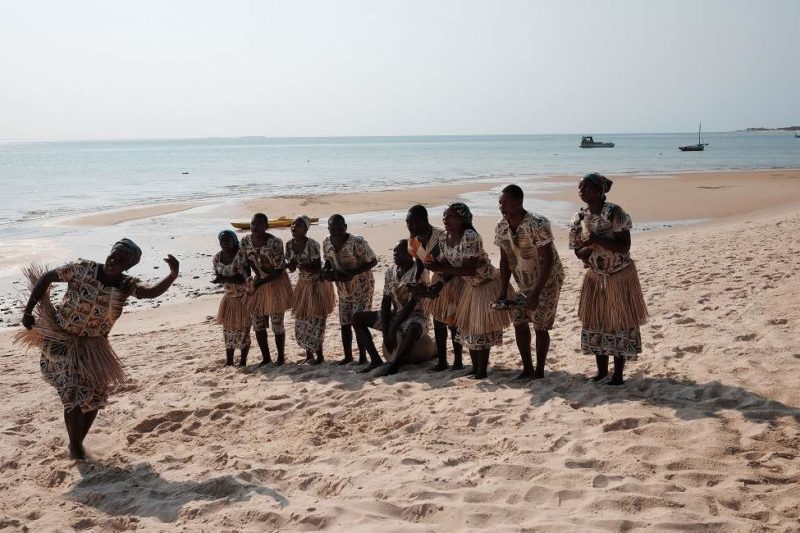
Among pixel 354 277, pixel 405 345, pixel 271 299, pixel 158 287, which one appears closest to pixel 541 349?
pixel 405 345

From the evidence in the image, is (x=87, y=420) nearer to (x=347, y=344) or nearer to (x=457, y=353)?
(x=347, y=344)

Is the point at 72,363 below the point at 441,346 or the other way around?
the other way around

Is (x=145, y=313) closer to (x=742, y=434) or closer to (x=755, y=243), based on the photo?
(x=742, y=434)

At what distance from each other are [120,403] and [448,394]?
2612mm

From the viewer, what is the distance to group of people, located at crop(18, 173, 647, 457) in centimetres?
441

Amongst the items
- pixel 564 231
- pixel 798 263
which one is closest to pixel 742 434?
pixel 798 263

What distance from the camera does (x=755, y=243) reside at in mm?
10773

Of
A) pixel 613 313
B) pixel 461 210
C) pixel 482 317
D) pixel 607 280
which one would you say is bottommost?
pixel 482 317

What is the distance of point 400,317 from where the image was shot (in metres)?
5.96

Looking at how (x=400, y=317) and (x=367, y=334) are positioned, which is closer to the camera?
(x=400, y=317)

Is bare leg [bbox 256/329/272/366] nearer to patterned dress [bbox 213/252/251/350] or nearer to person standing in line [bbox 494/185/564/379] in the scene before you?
patterned dress [bbox 213/252/251/350]

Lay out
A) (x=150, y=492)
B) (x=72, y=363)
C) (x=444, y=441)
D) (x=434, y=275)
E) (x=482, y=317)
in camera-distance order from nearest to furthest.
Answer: (x=150, y=492), (x=444, y=441), (x=72, y=363), (x=482, y=317), (x=434, y=275)

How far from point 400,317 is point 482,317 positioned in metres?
0.88

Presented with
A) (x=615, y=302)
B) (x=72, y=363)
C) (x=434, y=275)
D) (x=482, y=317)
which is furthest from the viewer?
(x=434, y=275)
